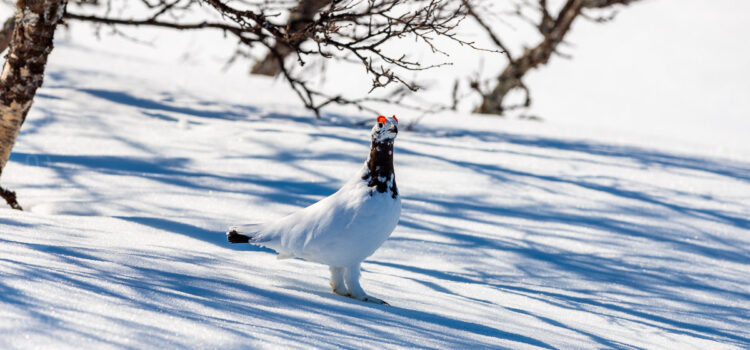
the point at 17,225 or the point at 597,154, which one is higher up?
the point at 597,154

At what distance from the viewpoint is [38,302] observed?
2.51 metres

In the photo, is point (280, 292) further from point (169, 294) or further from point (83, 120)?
point (83, 120)

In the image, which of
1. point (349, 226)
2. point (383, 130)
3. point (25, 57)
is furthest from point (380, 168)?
point (25, 57)

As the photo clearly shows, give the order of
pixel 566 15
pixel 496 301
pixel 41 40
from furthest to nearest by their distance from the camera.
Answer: pixel 566 15
pixel 41 40
pixel 496 301

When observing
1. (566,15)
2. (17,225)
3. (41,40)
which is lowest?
(17,225)

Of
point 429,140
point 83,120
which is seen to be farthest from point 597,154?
point 83,120

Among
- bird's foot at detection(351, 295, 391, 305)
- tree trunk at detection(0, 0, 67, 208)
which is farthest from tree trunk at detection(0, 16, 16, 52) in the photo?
A: bird's foot at detection(351, 295, 391, 305)

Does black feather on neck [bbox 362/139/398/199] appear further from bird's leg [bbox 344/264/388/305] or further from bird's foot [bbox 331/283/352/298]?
bird's foot [bbox 331/283/352/298]

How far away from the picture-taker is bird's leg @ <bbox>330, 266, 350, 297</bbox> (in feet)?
11.3

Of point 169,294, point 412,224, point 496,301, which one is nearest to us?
point 169,294

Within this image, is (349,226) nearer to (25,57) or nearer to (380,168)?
(380,168)

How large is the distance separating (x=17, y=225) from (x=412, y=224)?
103 inches

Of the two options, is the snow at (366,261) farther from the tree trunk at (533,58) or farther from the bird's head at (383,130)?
the tree trunk at (533,58)

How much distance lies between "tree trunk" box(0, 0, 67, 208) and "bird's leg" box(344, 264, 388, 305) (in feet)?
8.11
